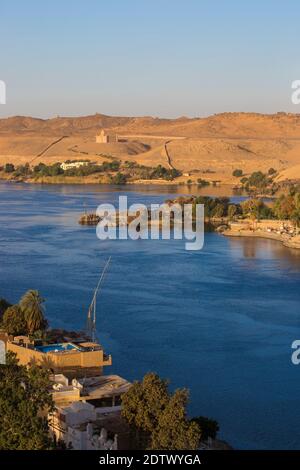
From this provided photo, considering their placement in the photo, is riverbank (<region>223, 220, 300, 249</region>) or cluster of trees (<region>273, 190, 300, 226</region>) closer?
riverbank (<region>223, 220, 300, 249</region>)

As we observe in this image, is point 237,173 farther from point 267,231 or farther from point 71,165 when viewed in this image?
point 267,231

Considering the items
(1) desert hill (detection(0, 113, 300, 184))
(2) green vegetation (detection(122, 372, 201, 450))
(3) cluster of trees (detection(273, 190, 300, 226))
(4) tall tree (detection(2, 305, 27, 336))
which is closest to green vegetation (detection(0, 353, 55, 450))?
(2) green vegetation (detection(122, 372, 201, 450))

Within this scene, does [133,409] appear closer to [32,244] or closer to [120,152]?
[32,244]

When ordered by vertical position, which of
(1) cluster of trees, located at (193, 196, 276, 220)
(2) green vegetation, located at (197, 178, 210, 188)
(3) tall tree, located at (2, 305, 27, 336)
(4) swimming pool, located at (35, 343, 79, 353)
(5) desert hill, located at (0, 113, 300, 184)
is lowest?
(4) swimming pool, located at (35, 343, 79, 353)

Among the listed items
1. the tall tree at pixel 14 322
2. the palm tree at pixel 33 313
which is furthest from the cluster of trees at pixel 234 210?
the tall tree at pixel 14 322

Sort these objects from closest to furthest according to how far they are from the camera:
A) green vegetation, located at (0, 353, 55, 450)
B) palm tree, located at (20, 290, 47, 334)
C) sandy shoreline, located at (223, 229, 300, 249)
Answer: green vegetation, located at (0, 353, 55, 450), palm tree, located at (20, 290, 47, 334), sandy shoreline, located at (223, 229, 300, 249)

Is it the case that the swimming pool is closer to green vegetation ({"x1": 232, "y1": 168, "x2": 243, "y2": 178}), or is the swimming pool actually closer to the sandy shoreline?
the sandy shoreline
